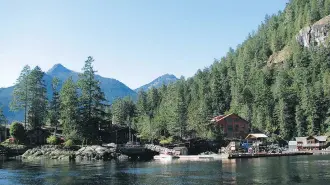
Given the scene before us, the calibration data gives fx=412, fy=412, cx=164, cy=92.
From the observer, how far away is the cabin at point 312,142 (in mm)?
138500

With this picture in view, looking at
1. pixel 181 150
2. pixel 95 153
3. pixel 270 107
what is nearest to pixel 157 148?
pixel 181 150

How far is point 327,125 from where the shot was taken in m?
151

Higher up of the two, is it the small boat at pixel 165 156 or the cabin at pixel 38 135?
the cabin at pixel 38 135

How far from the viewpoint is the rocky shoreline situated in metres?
102

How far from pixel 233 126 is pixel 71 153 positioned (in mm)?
72174

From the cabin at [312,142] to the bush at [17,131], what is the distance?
88.6m

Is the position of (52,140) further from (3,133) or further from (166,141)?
(166,141)

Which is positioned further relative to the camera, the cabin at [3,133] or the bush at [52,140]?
the cabin at [3,133]

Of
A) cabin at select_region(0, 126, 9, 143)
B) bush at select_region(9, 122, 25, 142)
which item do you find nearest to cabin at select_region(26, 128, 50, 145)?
bush at select_region(9, 122, 25, 142)

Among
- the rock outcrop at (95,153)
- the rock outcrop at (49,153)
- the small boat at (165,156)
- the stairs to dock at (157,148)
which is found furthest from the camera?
the stairs to dock at (157,148)

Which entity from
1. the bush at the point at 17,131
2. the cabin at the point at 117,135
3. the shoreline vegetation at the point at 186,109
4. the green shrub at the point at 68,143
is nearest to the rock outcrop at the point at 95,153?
the green shrub at the point at 68,143

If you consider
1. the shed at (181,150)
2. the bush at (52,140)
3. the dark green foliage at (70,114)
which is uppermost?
the dark green foliage at (70,114)

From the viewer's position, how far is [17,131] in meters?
112

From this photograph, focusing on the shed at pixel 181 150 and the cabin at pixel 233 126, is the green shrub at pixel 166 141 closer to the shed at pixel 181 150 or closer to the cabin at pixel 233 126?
the shed at pixel 181 150
